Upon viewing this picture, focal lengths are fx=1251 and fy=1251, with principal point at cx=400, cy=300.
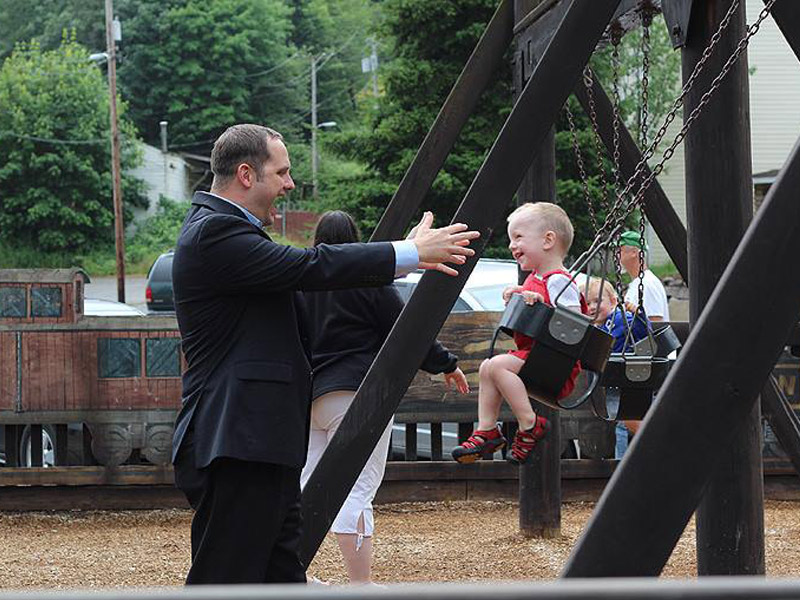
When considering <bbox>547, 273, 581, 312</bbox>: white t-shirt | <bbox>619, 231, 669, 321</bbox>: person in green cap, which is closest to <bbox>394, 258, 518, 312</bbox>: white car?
<bbox>619, 231, 669, 321</bbox>: person in green cap

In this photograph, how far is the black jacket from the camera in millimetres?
5625

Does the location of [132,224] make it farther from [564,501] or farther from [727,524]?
[727,524]

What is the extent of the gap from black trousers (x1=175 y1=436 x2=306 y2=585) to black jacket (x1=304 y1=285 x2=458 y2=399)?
5.72 ft

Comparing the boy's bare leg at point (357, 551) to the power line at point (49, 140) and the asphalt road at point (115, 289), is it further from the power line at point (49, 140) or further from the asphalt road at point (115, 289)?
the power line at point (49, 140)

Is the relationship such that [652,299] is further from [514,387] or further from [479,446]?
[479,446]

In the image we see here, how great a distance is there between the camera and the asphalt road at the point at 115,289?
1347 inches

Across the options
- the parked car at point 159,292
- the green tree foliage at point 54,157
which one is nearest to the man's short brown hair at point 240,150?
the parked car at point 159,292

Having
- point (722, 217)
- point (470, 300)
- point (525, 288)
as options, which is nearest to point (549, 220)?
point (525, 288)

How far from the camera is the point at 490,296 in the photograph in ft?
31.4

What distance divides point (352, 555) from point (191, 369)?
2002mm

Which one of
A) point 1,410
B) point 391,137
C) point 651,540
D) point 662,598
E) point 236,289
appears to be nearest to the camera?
point 662,598

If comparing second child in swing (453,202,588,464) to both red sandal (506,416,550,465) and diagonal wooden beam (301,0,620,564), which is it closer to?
red sandal (506,416,550,465)

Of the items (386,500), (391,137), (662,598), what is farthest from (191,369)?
(391,137)

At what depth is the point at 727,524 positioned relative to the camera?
426 cm
